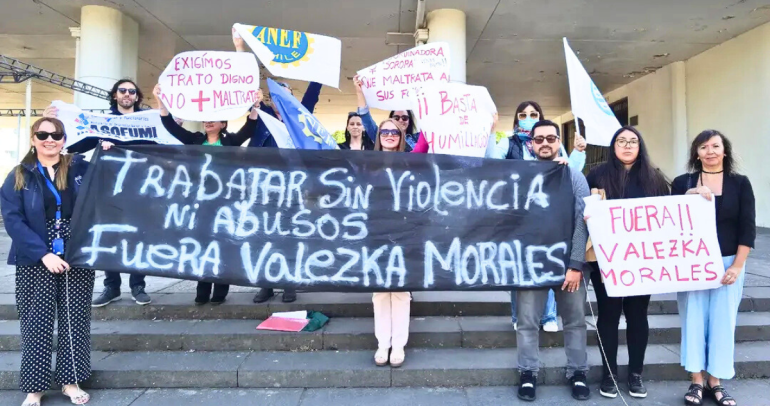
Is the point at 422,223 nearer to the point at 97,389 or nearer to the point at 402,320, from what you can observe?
the point at 402,320

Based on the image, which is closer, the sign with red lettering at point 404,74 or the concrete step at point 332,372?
the concrete step at point 332,372

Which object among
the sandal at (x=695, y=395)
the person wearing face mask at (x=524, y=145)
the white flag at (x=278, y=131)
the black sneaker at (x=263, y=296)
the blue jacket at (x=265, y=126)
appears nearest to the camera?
the sandal at (x=695, y=395)

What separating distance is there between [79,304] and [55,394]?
729 millimetres

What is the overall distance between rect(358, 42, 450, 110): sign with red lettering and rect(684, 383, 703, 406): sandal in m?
3.02

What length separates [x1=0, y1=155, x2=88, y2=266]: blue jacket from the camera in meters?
2.77

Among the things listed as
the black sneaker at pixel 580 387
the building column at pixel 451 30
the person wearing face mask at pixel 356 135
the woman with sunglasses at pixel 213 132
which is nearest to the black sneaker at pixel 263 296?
the woman with sunglasses at pixel 213 132

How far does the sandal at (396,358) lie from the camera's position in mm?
3385

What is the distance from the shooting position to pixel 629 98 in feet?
48.3

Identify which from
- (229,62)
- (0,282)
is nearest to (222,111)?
(229,62)

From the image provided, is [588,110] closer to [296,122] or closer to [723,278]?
[723,278]

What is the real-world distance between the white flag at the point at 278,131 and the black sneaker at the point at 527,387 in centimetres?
246

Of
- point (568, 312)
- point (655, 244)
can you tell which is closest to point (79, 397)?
point (568, 312)

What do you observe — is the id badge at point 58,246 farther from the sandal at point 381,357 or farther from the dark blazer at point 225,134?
the sandal at point 381,357

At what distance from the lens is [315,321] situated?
12.9 ft
